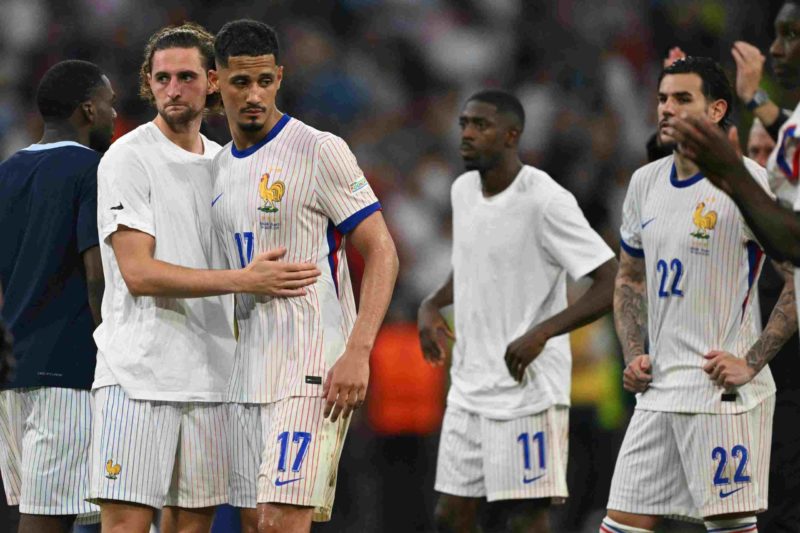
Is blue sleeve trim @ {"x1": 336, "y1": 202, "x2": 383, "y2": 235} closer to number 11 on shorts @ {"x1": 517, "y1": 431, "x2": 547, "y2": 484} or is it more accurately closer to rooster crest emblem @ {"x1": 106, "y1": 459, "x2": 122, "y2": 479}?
rooster crest emblem @ {"x1": 106, "y1": 459, "x2": 122, "y2": 479}

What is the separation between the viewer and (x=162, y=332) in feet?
15.0

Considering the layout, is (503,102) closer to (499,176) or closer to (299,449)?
(499,176)

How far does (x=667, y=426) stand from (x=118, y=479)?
231 centimetres

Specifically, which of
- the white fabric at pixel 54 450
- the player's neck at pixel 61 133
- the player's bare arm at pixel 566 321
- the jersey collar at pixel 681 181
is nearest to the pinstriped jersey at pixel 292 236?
the white fabric at pixel 54 450

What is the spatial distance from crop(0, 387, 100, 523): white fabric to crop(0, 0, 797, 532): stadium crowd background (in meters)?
2.96

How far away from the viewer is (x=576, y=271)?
6195 mm

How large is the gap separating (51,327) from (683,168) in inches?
108

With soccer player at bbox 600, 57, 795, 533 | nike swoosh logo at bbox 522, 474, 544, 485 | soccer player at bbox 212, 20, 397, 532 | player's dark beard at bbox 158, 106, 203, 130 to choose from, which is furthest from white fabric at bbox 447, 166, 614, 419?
player's dark beard at bbox 158, 106, 203, 130

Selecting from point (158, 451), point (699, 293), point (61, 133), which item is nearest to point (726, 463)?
point (699, 293)

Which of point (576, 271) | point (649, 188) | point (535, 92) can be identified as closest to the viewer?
point (649, 188)

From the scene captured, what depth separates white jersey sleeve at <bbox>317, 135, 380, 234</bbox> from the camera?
174 inches

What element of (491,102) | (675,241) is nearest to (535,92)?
(491,102)

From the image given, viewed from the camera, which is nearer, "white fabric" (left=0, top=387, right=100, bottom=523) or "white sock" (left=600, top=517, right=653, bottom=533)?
"white fabric" (left=0, top=387, right=100, bottom=523)

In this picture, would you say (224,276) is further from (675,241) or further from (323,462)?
(675,241)
